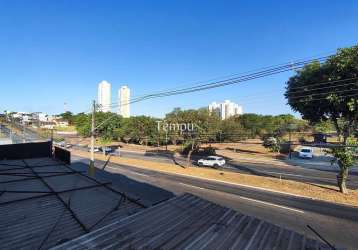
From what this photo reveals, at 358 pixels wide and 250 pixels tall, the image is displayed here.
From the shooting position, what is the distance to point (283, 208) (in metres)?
17.5

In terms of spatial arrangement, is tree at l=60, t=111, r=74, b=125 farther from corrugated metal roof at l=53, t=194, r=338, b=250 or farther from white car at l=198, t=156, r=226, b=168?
corrugated metal roof at l=53, t=194, r=338, b=250

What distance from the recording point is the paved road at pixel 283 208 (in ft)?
45.0

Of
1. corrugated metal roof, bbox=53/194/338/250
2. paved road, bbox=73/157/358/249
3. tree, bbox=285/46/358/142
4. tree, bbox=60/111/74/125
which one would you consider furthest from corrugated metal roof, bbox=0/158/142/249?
tree, bbox=60/111/74/125

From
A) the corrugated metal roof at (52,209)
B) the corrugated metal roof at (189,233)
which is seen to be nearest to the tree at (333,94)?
the corrugated metal roof at (189,233)

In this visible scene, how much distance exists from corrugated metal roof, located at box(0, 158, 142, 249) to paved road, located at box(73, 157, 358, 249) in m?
9.72

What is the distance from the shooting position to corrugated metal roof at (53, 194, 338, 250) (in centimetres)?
566

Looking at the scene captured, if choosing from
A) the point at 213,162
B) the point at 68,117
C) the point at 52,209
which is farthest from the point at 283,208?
the point at 68,117

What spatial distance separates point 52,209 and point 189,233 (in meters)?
5.52

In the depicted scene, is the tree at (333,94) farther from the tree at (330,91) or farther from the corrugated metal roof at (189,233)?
the corrugated metal roof at (189,233)

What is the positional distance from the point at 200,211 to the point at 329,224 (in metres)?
10.7

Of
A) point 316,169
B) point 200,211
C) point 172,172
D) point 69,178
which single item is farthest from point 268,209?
point 316,169

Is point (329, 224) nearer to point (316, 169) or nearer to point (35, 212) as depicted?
point (35, 212)

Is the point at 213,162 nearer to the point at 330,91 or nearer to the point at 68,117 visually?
the point at 330,91

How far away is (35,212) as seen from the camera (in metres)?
8.84
